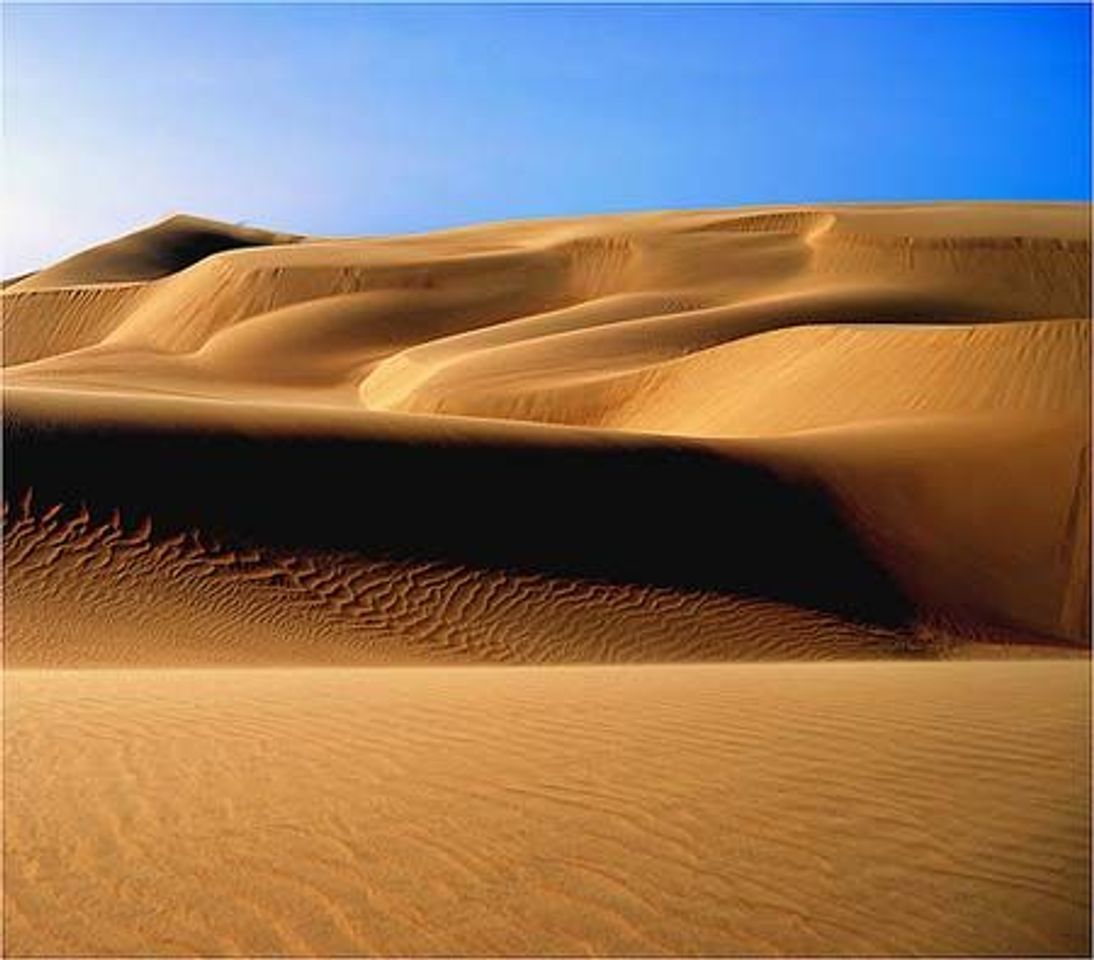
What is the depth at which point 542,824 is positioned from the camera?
4.71m

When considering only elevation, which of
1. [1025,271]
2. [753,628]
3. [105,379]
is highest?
[1025,271]

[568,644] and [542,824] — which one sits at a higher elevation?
[542,824]

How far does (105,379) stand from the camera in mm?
34312

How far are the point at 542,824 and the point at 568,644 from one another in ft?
27.9

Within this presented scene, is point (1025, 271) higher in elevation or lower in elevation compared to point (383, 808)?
higher

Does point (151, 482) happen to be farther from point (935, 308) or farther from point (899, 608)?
point (935, 308)

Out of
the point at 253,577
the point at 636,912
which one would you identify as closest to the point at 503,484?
the point at 253,577

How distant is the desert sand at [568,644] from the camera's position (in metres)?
4.07

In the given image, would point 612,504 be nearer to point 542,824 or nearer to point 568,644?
point 568,644

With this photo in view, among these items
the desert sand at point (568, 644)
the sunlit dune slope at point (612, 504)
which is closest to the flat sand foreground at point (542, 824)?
the desert sand at point (568, 644)

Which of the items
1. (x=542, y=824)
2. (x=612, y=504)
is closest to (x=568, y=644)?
(x=612, y=504)

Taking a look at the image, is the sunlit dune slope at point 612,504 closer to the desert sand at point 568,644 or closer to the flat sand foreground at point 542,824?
the desert sand at point 568,644

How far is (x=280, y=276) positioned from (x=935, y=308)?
23.9 m

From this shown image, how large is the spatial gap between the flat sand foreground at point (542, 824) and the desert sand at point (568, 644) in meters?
0.02
